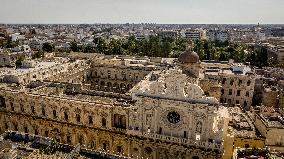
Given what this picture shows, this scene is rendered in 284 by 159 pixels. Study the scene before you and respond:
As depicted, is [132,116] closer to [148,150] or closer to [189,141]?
[148,150]

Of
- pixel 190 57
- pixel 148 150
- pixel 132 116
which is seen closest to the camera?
pixel 132 116

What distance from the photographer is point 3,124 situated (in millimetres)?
56062

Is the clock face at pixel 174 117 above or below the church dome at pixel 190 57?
below

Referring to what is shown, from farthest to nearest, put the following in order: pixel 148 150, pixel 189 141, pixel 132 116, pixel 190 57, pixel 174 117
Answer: pixel 190 57 < pixel 148 150 < pixel 132 116 < pixel 174 117 < pixel 189 141

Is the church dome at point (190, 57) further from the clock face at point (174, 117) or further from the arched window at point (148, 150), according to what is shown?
the arched window at point (148, 150)

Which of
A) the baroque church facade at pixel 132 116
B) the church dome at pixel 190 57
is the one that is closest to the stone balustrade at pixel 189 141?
the baroque church facade at pixel 132 116

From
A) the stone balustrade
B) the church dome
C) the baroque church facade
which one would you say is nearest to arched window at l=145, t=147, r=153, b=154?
the baroque church facade

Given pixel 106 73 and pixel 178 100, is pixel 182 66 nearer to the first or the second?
pixel 178 100

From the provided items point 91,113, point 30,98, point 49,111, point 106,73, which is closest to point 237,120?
point 91,113

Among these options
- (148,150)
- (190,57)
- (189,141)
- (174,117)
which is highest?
(190,57)

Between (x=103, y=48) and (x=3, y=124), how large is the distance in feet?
275

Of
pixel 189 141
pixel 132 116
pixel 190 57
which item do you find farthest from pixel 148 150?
pixel 190 57

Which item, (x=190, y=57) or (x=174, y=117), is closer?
(x=174, y=117)

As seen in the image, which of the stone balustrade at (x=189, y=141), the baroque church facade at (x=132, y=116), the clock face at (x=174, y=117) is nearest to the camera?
the stone balustrade at (x=189, y=141)
